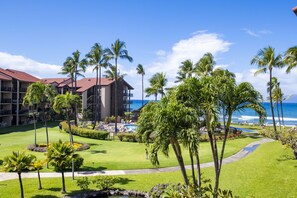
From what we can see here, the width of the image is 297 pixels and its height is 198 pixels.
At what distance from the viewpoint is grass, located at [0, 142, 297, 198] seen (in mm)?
18078

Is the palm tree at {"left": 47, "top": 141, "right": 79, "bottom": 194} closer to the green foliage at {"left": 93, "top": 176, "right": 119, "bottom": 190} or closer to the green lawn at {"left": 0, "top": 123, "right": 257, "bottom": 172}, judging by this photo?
the green foliage at {"left": 93, "top": 176, "right": 119, "bottom": 190}

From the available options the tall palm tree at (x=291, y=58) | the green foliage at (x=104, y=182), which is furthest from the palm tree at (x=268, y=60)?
the green foliage at (x=104, y=182)

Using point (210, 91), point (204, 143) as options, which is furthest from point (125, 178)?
point (204, 143)

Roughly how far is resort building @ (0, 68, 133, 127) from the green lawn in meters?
15.4

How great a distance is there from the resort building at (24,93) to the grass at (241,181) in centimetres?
3302

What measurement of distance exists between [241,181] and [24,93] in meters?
56.4

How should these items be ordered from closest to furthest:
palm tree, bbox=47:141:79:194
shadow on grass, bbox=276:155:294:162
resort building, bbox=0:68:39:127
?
1. palm tree, bbox=47:141:79:194
2. shadow on grass, bbox=276:155:294:162
3. resort building, bbox=0:68:39:127

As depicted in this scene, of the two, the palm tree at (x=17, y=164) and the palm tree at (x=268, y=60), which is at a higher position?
the palm tree at (x=268, y=60)

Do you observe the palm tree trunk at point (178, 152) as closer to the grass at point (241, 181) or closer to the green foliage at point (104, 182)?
the grass at point (241, 181)

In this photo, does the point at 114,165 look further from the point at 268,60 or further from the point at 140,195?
the point at 268,60

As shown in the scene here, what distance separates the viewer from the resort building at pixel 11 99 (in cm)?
5603

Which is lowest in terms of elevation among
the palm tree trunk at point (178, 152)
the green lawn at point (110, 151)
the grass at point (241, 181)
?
the grass at point (241, 181)

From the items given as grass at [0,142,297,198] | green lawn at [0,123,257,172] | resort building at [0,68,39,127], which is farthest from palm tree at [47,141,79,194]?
resort building at [0,68,39,127]

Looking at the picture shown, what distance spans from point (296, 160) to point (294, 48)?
10037 millimetres
